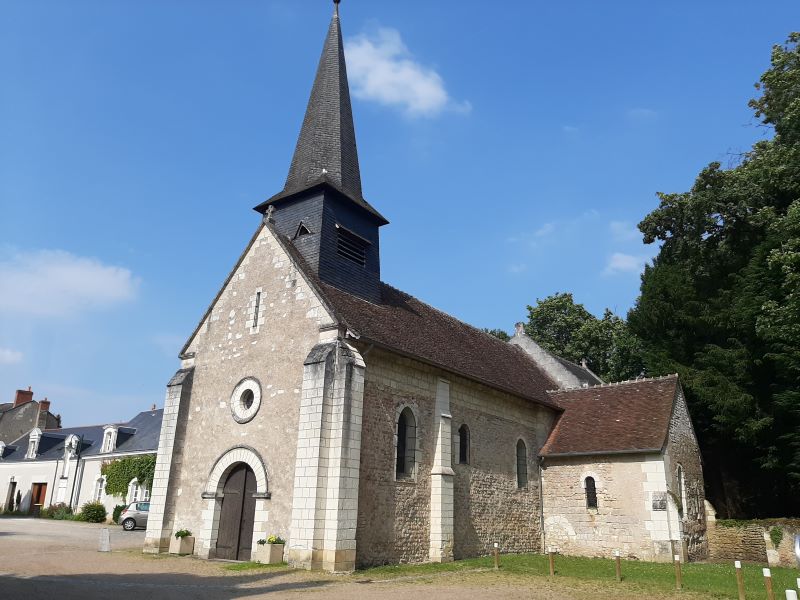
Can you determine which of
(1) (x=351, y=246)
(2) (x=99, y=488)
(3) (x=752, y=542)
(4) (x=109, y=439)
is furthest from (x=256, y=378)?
(4) (x=109, y=439)

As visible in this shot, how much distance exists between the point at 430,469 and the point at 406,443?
1.00 meters

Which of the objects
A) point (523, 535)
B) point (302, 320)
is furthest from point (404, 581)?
point (523, 535)

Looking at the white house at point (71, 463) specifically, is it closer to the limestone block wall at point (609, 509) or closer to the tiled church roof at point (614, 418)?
the limestone block wall at point (609, 509)

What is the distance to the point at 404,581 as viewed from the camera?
1254cm

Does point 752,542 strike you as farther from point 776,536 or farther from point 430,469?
point 430,469

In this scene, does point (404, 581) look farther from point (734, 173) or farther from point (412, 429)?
point (734, 173)

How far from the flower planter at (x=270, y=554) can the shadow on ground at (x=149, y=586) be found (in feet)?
2.83

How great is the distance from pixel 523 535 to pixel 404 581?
26.7 ft

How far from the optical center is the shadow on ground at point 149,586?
9.43 meters

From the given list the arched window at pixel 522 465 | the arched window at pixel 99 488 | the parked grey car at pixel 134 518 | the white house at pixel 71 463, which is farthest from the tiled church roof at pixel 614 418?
the arched window at pixel 99 488

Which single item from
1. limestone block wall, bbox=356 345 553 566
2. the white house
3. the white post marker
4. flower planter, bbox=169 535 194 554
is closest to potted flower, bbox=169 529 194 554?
flower planter, bbox=169 535 194 554

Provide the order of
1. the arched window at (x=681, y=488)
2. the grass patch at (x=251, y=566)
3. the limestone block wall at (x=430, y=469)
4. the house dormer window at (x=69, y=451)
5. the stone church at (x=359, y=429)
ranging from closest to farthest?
the grass patch at (x=251, y=566) < the stone church at (x=359, y=429) < the limestone block wall at (x=430, y=469) < the arched window at (x=681, y=488) < the house dormer window at (x=69, y=451)

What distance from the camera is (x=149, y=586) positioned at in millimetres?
10844

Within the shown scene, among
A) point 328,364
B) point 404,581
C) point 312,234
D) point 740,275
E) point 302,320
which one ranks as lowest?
point 404,581
